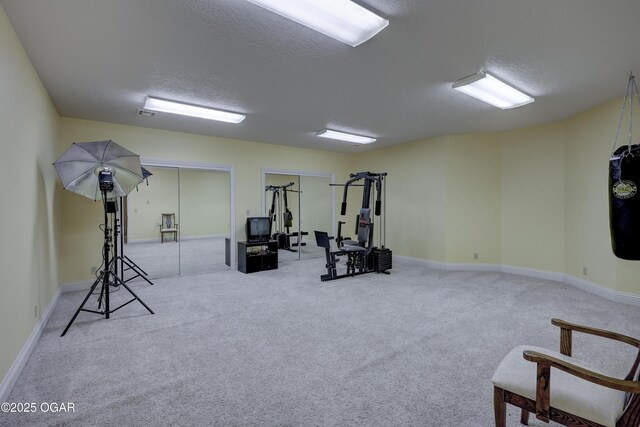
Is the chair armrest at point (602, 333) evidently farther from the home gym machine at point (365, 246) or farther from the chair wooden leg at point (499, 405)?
the home gym machine at point (365, 246)

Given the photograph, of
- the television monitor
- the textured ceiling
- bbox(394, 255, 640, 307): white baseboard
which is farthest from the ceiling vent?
bbox(394, 255, 640, 307): white baseboard

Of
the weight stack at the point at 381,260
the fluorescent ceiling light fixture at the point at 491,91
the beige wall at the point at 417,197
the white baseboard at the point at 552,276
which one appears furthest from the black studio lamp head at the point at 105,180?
the white baseboard at the point at 552,276

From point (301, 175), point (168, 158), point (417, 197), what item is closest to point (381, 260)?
point (417, 197)

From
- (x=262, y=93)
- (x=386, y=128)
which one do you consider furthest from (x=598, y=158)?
(x=262, y=93)

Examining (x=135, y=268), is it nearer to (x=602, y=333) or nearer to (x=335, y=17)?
(x=335, y=17)

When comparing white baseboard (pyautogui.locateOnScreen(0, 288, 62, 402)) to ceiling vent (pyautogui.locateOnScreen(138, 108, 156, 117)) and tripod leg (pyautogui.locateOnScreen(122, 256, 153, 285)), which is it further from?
ceiling vent (pyautogui.locateOnScreen(138, 108, 156, 117))

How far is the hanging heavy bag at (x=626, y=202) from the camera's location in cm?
195

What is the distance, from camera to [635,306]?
396cm

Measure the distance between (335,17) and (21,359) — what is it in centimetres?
Answer: 365

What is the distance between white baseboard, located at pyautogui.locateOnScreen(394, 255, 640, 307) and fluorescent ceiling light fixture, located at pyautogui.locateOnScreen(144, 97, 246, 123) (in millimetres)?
4713

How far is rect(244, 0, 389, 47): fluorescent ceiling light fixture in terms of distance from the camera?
2.02 m

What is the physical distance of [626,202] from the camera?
1.98m

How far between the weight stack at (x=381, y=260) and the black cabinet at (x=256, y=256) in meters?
2.04

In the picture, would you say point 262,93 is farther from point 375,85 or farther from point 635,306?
point 635,306
